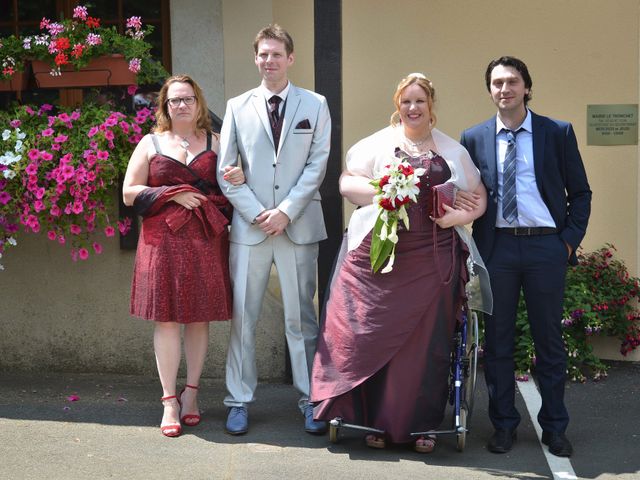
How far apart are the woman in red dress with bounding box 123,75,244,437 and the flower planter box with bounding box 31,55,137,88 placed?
795 millimetres

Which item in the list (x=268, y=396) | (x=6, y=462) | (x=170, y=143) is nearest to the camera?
(x=6, y=462)

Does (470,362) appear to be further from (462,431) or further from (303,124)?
(303,124)

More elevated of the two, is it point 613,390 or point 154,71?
point 154,71

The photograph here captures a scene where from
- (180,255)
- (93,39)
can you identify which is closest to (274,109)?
(180,255)

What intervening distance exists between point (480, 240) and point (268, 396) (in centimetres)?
189

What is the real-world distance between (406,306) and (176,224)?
1.37 meters

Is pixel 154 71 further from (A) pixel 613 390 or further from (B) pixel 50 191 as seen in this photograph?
(A) pixel 613 390

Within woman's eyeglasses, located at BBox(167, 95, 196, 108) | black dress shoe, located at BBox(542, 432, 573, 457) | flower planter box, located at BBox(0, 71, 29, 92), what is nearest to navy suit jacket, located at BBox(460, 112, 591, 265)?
black dress shoe, located at BBox(542, 432, 573, 457)

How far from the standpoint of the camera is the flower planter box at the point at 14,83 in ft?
21.7

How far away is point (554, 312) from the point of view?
5.46m

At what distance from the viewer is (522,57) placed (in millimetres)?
7547

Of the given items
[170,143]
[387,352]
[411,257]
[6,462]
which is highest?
[170,143]

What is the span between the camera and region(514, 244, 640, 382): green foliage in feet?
23.1

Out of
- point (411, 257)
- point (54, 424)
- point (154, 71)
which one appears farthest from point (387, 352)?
point (154, 71)
